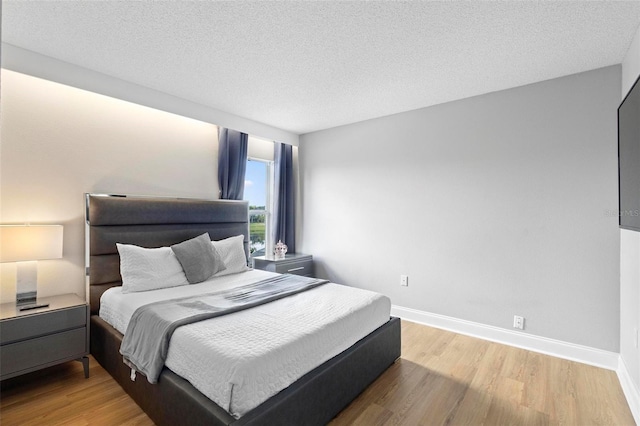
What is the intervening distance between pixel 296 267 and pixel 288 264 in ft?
0.54

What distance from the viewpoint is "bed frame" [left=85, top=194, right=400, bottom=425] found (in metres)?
1.80

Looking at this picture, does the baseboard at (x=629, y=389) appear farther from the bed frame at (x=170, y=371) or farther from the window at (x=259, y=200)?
the window at (x=259, y=200)

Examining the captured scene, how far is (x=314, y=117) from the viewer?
4.26m

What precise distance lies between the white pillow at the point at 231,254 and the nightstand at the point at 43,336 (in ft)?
4.18

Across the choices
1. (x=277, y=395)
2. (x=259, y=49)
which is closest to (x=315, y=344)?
(x=277, y=395)

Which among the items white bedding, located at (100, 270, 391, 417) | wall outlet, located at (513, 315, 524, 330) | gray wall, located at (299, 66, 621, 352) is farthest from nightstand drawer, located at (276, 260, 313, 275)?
wall outlet, located at (513, 315, 524, 330)

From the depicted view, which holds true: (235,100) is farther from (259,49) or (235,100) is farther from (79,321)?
(79,321)

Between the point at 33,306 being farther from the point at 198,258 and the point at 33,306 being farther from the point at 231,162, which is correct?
the point at 231,162

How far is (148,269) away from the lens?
119 inches

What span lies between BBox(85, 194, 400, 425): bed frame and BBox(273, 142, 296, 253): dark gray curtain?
27.0 inches

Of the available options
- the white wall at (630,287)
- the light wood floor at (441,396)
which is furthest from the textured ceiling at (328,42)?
the light wood floor at (441,396)

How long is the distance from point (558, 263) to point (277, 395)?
9.05 feet

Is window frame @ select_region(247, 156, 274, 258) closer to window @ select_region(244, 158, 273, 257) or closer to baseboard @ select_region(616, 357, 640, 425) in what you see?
window @ select_region(244, 158, 273, 257)

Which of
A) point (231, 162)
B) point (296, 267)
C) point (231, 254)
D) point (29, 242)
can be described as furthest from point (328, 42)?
point (296, 267)
